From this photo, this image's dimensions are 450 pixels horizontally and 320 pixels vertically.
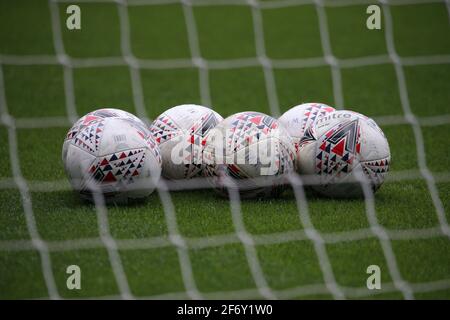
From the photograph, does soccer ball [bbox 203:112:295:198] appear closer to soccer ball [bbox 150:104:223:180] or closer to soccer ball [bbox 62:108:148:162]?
soccer ball [bbox 150:104:223:180]

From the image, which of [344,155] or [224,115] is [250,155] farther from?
[224,115]

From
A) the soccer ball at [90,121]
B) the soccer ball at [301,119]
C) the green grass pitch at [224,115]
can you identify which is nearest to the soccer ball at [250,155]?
the green grass pitch at [224,115]

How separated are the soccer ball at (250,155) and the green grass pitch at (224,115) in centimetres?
13

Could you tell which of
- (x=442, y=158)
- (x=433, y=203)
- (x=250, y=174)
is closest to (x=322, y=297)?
(x=250, y=174)

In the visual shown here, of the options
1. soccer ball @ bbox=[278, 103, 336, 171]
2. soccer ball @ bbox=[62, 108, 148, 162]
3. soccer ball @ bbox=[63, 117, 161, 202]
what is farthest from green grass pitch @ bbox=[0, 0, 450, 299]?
soccer ball @ bbox=[278, 103, 336, 171]

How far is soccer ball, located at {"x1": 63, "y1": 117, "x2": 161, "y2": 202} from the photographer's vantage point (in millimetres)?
4262

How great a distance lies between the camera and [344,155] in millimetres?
4426

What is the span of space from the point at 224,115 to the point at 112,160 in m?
3.18

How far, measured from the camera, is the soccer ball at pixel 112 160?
426 centimetres

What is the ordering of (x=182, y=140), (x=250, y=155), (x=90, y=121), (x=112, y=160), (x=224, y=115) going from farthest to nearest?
(x=224, y=115) → (x=182, y=140) → (x=90, y=121) → (x=250, y=155) → (x=112, y=160)

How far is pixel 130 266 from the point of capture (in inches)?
140

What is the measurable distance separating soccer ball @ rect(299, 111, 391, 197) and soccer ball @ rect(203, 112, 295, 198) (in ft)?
0.49

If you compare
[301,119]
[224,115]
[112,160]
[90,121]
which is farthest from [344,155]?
[224,115]

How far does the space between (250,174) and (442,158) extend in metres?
2.02
